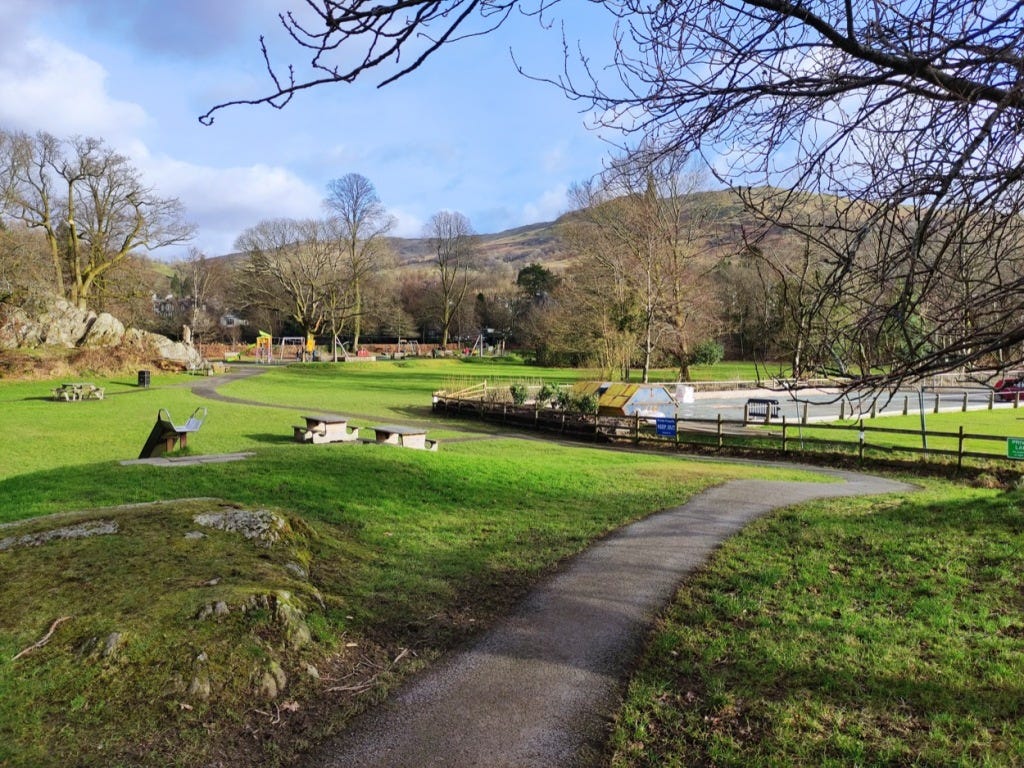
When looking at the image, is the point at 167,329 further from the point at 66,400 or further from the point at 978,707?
the point at 978,707

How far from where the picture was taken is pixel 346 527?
296 inches

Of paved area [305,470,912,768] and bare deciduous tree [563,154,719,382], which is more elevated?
bare deciduous tree [563,154,719,382]

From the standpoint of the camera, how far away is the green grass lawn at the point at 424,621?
331 centimetres

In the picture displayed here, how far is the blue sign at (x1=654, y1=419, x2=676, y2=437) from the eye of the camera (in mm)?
21109

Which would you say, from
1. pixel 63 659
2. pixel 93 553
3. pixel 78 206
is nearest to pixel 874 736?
pixel 63 659

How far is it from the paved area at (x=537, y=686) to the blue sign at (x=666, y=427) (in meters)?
14.6

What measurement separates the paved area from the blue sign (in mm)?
14612

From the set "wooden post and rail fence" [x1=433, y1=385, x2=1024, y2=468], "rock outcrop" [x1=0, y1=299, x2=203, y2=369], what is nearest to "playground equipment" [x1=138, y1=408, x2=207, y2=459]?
"wooden post and rail fence" [x1=433, y1=385, x2=1024, y2=468]

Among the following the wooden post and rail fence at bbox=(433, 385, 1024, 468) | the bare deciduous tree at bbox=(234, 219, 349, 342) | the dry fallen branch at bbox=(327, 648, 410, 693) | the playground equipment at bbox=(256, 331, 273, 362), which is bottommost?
the wooden post and rail fence at bbox=(433, 385, 1024, 468)

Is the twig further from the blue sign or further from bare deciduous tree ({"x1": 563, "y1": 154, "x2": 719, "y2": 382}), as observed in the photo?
bare deciduous tree ({"x1": 563, "y1": 154, "x2": 719, "y2": 382})

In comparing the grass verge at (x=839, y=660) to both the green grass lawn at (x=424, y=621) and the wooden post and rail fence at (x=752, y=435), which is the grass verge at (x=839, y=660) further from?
the wooden post and rail fence at (x=752, y=435)

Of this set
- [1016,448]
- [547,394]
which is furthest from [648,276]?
[1016,448]

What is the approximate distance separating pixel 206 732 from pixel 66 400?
28.0 metres

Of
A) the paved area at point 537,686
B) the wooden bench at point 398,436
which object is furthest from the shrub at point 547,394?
the paved area at point 537,686
